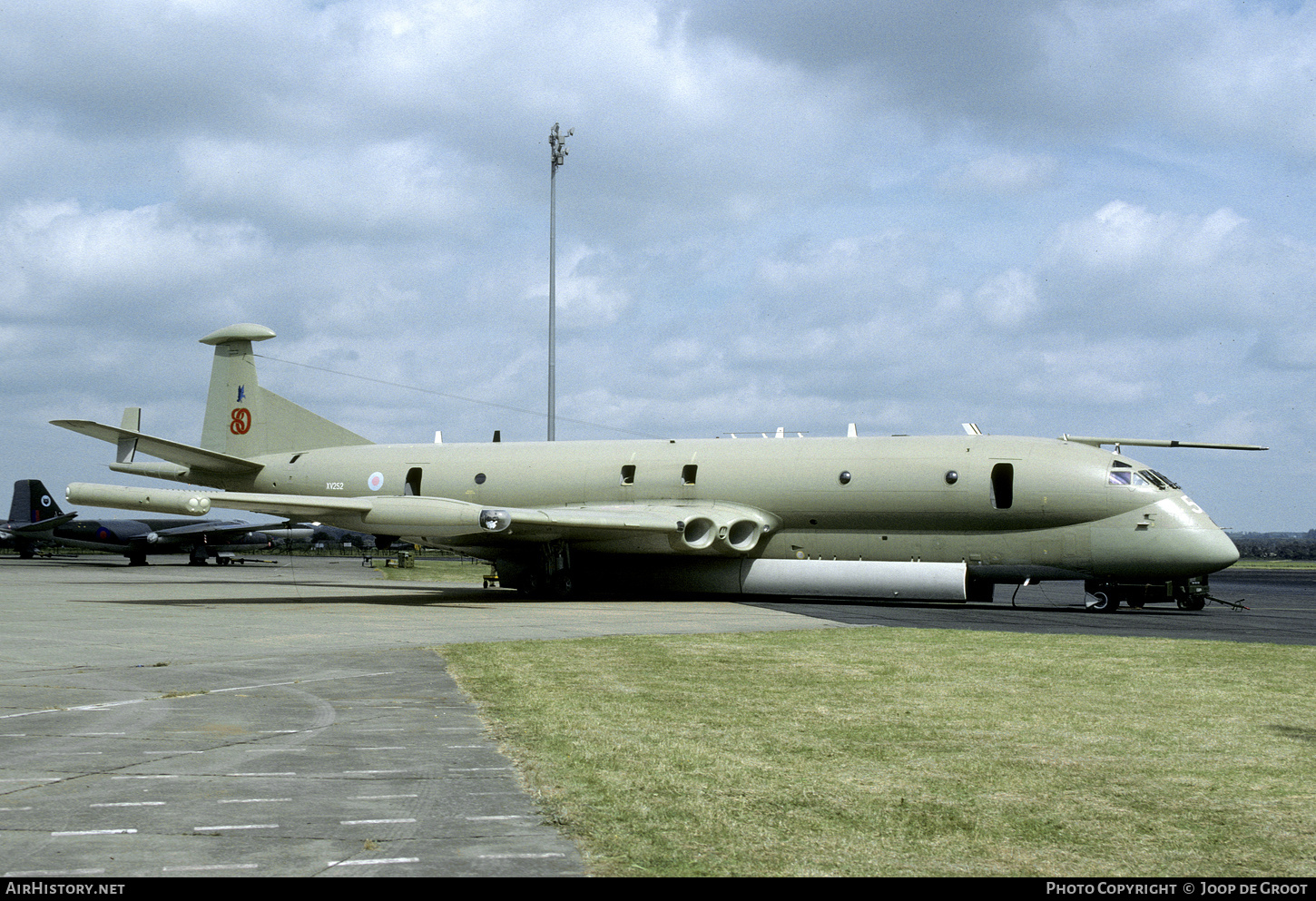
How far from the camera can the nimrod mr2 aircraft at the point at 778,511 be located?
71.5ft

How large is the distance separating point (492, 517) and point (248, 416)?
43.5ft

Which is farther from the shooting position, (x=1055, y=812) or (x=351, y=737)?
(x=351, y=737)

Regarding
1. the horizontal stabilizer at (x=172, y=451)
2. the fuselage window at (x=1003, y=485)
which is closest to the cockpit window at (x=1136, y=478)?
the fuselage window at (x=1003, y=485)

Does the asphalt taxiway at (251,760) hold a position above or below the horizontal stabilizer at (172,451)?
below

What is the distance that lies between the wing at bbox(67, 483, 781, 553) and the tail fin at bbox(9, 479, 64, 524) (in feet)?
143

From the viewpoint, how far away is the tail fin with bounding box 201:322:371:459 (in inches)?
1218

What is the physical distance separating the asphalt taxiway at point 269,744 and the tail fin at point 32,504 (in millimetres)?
48135

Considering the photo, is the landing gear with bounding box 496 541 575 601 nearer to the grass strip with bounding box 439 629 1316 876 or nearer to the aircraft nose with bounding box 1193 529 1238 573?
the aircraft nose with bounding box 1193 529 1238 573

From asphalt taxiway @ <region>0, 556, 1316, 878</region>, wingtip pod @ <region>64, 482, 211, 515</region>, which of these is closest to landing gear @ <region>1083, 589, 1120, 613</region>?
asphalt taxiway @ <region>0, 556, 1316, 878</region>

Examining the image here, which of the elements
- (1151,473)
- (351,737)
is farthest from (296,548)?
(351,737)

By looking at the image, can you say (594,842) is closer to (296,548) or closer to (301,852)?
(301,852)

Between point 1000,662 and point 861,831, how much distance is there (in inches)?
299

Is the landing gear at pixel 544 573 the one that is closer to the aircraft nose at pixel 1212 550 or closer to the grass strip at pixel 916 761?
the aircraft nose at pixel 1212 550

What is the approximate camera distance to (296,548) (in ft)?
360
